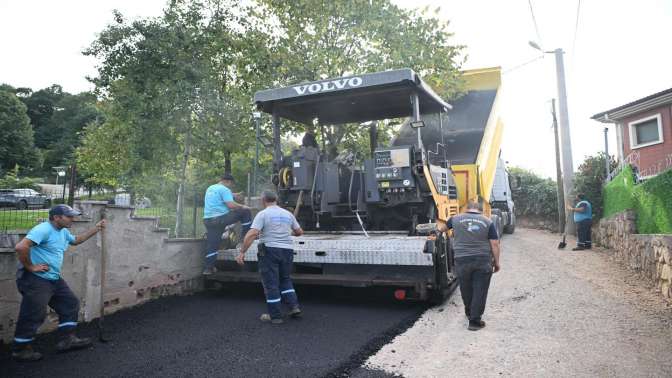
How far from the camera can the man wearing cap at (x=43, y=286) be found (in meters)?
3.79

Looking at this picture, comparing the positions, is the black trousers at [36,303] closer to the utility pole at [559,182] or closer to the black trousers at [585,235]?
the black trousers at [585,235]

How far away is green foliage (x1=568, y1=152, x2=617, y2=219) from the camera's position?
502 inches

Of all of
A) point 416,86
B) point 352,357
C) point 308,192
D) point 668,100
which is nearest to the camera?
point 352,357

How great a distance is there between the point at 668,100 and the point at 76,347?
54.2 ft

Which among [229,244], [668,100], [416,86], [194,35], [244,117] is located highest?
[194,35]

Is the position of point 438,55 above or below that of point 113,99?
above

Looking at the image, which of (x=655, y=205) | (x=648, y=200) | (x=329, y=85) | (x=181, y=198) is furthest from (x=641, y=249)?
(x=181, y=198)

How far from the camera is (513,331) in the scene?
15.2ft

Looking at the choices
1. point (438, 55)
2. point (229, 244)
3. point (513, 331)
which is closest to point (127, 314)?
point (229, 244)

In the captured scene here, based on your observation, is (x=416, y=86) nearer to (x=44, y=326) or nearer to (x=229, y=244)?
(x=229, y=244)

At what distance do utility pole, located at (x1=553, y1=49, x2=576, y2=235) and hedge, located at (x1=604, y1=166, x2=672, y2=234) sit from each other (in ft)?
11.4

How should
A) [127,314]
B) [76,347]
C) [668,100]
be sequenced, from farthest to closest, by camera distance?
[668,100]
[127,314]
[76,347]

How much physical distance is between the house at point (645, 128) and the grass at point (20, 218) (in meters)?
14.6

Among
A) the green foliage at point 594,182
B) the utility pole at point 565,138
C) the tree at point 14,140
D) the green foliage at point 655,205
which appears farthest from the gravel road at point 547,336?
the tree at point 14,140
